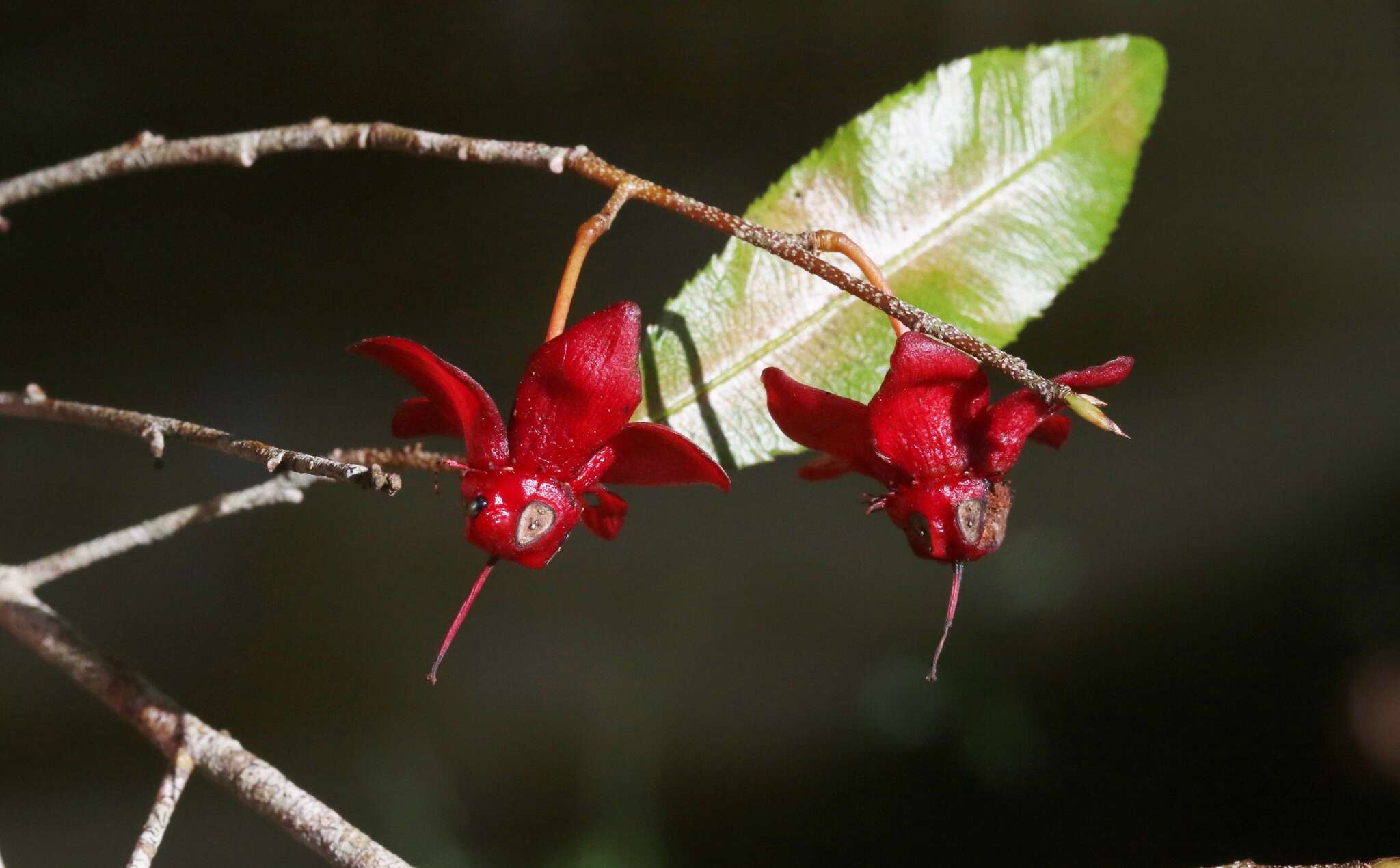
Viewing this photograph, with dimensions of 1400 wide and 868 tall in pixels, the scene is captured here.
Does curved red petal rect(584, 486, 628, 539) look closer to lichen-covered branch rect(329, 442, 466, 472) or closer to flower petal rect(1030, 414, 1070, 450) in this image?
lichen-covered branch rect(329, 442, 466, 472)

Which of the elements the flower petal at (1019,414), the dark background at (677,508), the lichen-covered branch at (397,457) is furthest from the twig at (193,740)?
the dark background at (677,508)

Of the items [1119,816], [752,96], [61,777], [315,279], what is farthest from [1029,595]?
[61,777]

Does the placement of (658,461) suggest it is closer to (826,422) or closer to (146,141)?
(826,422)

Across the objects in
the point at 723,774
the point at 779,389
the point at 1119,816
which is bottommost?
the point at 1119,816

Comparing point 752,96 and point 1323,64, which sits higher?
point 752,96

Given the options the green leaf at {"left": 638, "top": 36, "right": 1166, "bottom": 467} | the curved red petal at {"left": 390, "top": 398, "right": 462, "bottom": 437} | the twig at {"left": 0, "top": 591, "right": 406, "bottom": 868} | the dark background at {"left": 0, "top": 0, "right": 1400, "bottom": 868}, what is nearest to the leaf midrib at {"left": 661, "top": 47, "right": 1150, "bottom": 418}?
the green leaf at {"left": 638, "top": 36, "right": 1166, "bottom": 467}

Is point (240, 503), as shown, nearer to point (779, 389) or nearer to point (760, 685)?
point (779, 389)
